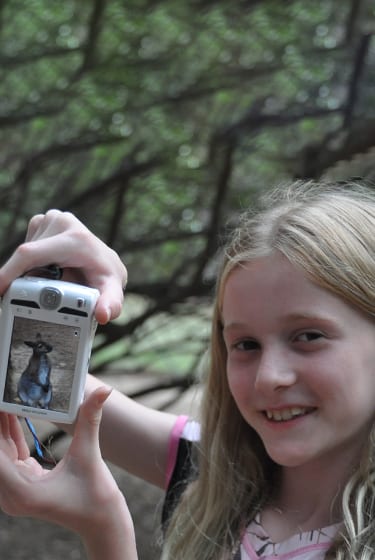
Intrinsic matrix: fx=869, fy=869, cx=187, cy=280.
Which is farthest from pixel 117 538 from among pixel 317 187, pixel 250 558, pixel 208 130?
pixel 208 130

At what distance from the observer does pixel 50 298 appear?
1427 millimetres

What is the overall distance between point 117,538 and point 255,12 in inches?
101

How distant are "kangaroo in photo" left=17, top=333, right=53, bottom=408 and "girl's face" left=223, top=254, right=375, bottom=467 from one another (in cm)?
43

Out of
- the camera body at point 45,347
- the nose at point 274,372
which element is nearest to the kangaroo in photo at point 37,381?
the camera body at point 45,347

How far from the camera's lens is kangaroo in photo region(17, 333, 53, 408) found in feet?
4.61

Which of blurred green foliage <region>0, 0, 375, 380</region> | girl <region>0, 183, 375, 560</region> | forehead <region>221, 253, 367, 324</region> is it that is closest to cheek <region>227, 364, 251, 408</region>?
girl <region>0, 183, 375, 560</region>

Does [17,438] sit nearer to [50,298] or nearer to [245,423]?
[50,298]

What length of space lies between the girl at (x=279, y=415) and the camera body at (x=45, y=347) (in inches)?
1.7

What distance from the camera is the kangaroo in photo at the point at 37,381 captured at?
1.40 meters

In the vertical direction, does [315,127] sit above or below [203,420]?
above

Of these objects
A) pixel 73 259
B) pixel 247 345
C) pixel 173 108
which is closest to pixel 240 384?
pixel 247 345

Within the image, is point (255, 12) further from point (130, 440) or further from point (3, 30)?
point (130, 440)

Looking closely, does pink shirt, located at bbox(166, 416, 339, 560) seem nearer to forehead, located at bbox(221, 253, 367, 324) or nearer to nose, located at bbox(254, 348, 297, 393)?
nose, located at bbox(254, 348, 297, 393)

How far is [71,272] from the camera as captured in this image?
163cm
